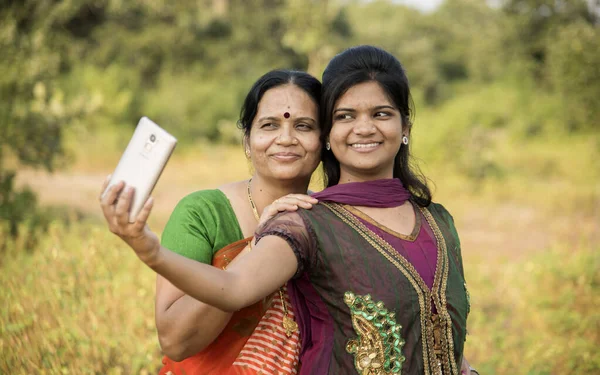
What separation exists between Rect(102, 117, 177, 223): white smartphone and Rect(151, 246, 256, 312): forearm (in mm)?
162

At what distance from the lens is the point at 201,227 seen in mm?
2383

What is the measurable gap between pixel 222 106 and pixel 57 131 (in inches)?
375

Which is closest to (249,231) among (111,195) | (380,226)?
(380,226)

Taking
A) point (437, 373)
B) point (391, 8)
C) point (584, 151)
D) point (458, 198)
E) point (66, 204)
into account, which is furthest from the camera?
point (391, 8)

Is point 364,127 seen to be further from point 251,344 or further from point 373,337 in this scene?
point 251,344

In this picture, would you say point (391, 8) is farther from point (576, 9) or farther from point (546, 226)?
point (546, 226)

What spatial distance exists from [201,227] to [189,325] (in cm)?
39

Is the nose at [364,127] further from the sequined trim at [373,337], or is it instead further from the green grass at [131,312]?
the green grass at [131,312]

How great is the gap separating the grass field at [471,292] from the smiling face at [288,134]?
53.8 inches

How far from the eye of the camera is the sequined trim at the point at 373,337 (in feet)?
6.67

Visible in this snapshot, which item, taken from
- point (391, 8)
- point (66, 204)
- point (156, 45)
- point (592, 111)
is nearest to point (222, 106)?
point (156, 45)

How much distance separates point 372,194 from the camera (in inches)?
87.9

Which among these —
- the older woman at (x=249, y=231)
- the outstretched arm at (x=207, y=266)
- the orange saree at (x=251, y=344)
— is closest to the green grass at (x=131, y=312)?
the orange saree at (x=251, y=344)

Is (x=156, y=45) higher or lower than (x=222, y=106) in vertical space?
higher
